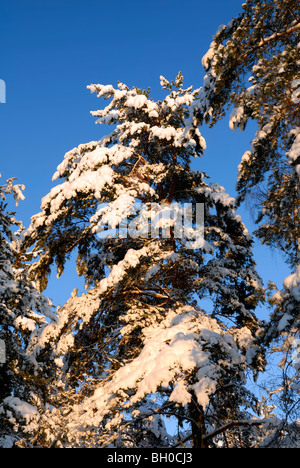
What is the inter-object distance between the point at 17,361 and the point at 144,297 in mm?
3525

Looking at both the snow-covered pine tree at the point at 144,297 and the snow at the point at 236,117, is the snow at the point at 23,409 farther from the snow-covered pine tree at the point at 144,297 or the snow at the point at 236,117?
the snow at the point at 236,117

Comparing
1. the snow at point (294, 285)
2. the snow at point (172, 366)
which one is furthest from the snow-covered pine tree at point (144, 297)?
the snow at point (294, 285)

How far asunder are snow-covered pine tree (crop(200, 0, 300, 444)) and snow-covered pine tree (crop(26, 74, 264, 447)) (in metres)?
0.98

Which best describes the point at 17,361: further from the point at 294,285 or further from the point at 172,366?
the point at 294,285

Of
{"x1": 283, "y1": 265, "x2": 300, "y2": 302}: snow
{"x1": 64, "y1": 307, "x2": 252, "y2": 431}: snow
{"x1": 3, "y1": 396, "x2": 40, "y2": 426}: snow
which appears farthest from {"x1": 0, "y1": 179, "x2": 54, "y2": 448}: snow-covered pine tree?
{"x1": 283, "y1": 265, "x2": 300, "y2": 302}: snow

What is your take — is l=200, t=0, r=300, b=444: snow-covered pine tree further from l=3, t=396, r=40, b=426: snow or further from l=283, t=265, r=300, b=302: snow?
l=3, t=396, r=40, b=426: snow

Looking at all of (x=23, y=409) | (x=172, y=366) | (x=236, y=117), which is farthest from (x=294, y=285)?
(x=23, y=409)

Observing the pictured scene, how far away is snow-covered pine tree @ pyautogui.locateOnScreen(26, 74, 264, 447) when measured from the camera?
21.9ft

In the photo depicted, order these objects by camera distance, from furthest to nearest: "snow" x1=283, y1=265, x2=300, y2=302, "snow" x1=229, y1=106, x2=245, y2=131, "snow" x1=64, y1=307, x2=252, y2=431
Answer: "snow" x1=229, y1=106, x2=245, y2=131, "snow" x1=64, y1=307, x2=252, y2=431, "snow" x1=283, y1=265, x2=300, y2=302

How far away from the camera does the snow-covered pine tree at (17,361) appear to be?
7828 mm

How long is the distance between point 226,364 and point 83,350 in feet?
12.5
